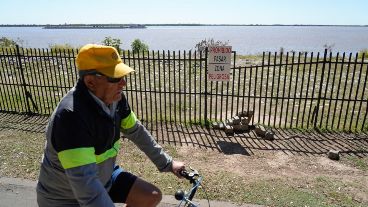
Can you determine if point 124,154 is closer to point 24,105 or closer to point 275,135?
point 275,135

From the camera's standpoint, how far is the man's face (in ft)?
6.82

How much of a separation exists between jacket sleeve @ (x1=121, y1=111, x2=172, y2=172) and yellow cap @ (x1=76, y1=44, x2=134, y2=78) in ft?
2.54

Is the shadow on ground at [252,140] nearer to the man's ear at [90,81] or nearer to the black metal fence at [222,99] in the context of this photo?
the black metal fence at [222,99]

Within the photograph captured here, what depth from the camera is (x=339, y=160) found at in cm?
600

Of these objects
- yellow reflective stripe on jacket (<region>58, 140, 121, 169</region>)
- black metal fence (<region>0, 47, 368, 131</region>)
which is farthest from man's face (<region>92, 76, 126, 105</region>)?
black metal fence (<region>0, 47, 368, 131</region>)

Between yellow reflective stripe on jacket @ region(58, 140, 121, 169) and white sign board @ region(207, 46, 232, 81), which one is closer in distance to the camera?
yellow reflective stripe on jacket @ region(58, 140, 121, 169)

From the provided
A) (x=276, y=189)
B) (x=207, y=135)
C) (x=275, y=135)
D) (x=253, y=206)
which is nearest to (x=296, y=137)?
(x=275, y=135)

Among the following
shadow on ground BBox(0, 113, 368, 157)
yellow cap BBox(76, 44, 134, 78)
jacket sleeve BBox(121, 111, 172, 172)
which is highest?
yellow cap BBox(76, 44, 134, 78)

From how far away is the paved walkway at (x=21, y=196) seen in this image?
182 inches

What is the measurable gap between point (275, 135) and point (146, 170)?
9.80ft

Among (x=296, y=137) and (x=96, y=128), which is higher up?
(x=96, y=128)

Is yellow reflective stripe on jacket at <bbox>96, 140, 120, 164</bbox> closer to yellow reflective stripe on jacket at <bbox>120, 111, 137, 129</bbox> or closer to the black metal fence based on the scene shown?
yellow reflective stripe on jacket at <bbox>120, 111, 137, 129</bbox>

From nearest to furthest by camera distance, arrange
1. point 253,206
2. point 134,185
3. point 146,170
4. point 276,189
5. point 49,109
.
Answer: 1. point 134,185
2. point 253,206
3. point 276,189
4. point 146,170
5. point 49,109

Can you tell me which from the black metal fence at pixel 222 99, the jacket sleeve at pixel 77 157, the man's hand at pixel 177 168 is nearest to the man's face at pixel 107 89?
the jacket sleeve at pixel 77 157
